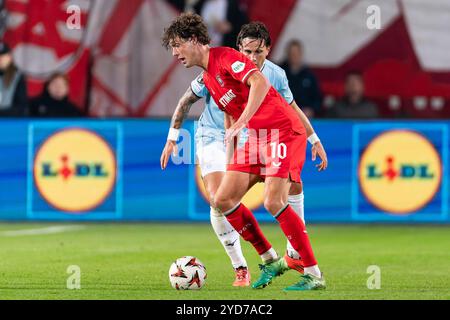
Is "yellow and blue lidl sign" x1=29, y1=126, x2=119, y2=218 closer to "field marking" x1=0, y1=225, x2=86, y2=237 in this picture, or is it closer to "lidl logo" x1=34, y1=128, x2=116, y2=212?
"lidl logo" x1=34, y1=128, x2=116, y2=212

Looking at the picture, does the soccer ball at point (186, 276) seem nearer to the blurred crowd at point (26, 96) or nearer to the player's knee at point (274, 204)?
the player's knee at point (274, 204)

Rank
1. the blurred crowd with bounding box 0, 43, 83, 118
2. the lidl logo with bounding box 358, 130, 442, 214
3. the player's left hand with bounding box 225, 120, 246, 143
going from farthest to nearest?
the blurred crowd with bounding box 0, 43, 83, 118, the lidl logo with bounding box 358, 130, 442, 214, the player's left hand with bounding box 225, 120, 246, 143

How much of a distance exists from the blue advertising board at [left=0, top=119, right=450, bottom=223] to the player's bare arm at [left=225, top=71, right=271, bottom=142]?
18.8 feet

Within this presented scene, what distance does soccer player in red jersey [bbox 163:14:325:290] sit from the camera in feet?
24.6

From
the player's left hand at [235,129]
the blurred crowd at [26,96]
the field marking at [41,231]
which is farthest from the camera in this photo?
the blurred crowd at [26,96]

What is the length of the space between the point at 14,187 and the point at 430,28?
4.94m

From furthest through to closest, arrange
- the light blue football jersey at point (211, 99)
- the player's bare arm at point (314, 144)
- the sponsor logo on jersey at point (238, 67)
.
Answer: the player's bare arm at point (314, 144)
the light blue football jersey at point (211, 99)
the sponsor logo on jersey at point (238, 67)

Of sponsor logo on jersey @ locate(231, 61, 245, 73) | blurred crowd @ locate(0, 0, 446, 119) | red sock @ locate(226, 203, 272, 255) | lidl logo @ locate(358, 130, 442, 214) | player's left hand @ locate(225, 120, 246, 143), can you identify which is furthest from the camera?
blurred crowd @ locate(0, 0, 446, 119)

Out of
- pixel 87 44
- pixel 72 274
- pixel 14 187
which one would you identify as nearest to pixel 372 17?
pixel 87 44

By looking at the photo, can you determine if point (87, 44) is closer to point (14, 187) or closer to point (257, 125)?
point (14, 187)

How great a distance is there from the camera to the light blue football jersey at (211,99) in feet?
26.5

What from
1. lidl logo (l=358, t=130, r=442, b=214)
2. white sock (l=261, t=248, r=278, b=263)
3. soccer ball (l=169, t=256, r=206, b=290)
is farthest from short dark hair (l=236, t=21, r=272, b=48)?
Result: lidl logo (l=358, t=130, r=442, b=214)

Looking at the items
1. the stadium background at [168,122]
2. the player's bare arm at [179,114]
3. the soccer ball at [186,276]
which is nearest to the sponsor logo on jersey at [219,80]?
the player's bare arm at [179,114]

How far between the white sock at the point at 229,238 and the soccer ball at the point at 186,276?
1.05ft
